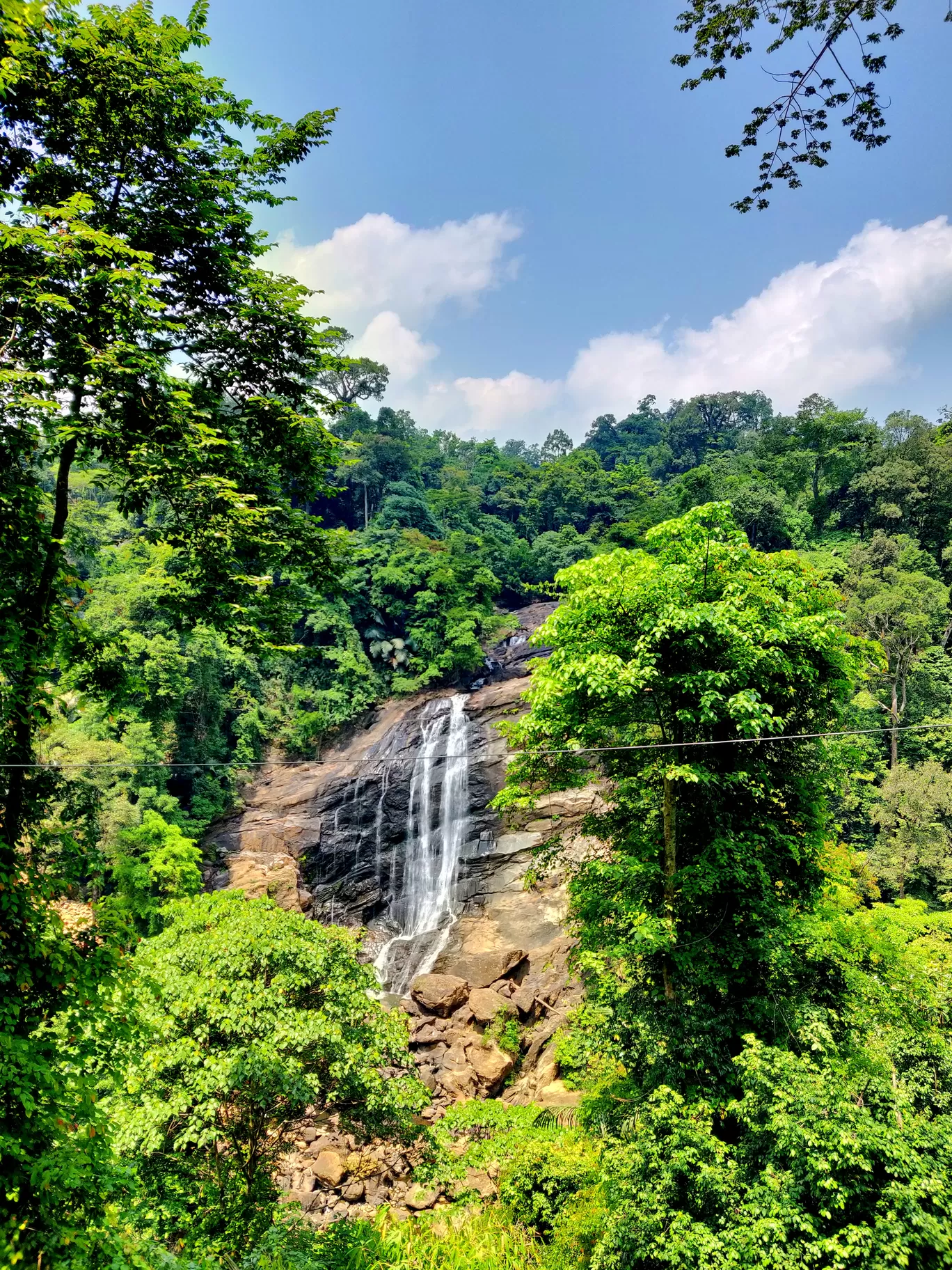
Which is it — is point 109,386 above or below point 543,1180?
above

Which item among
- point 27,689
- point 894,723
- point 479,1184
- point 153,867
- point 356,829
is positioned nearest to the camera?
point 27,689

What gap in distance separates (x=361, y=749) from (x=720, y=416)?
58372 mm

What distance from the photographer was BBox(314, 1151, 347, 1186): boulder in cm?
1091

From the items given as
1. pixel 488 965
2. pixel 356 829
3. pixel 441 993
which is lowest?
pixel 441 993

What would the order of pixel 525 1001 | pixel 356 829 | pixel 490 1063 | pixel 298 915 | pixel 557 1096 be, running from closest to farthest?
pixel 298 915, pixel 557 1096, pixel 490 1063, pixel 525 1001, pixel 356 829

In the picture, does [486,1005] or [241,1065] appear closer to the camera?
[241,1065]

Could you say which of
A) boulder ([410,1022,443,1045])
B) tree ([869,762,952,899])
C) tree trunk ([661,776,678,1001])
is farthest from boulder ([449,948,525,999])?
tree ([869,762,952,899])

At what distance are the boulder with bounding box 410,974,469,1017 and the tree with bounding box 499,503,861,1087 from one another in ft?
27.0

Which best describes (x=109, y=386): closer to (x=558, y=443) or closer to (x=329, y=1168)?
(x=329, y=1168)

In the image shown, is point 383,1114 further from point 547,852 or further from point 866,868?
point 866,868

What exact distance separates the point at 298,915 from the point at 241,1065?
2.67 metres

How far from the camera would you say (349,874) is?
21.7 metres

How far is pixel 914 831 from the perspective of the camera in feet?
57.1

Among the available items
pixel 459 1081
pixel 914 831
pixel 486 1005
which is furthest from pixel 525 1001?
pixel 914 831
